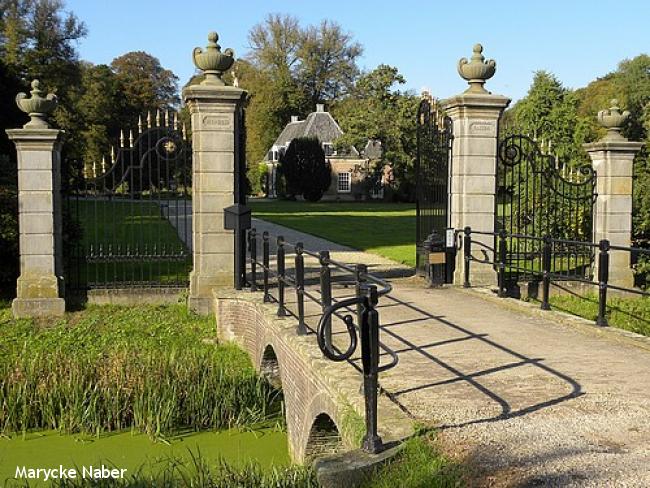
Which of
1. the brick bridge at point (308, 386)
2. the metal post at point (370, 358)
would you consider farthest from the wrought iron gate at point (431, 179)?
the metal post at point (370, 358)

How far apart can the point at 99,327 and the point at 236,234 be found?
87.2 inches

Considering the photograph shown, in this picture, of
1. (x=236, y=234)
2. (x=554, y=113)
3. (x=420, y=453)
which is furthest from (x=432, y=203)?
(x=554, y=113)

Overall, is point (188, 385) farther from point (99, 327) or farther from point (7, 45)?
point (7, 45)

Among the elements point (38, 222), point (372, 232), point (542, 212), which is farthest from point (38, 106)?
point (372, 232)

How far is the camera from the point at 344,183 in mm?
56156

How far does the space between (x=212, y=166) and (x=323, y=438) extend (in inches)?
212

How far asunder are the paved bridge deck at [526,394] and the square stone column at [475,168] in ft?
9.23

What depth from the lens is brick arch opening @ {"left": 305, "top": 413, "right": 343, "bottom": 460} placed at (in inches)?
231

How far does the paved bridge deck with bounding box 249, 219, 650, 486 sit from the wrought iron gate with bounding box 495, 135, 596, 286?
11.2 feet

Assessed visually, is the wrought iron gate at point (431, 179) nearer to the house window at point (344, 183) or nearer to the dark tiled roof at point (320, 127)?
the house window at point (344, 183)

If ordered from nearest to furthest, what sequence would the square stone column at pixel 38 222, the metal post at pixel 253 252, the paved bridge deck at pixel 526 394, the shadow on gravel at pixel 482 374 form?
the paved bridge deck at pixel 526 394 → the shadow on gravel at pixel 482 374 → the metal post at pixel 253 252 → the square stone column at pixel 38 222

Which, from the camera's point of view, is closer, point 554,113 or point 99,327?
point 99,327

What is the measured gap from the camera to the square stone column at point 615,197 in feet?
38.5

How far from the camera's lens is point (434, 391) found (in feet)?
16.8
